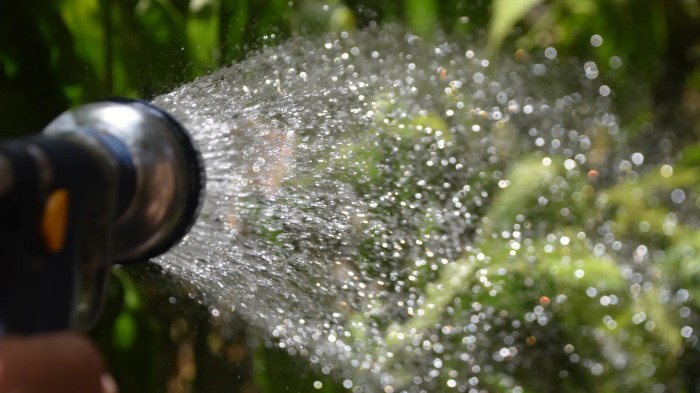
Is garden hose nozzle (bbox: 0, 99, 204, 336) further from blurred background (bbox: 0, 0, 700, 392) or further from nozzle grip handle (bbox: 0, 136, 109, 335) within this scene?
blurred background (bbox: 0, 0, 700, 392)

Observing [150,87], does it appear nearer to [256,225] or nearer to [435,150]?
[256,225]

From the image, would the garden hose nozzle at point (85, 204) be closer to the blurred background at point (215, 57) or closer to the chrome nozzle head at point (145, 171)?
Result: the chrome nozzle head at point (145, 171)

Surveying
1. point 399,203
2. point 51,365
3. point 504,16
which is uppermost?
point 504,16

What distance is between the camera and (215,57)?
0.77 metres

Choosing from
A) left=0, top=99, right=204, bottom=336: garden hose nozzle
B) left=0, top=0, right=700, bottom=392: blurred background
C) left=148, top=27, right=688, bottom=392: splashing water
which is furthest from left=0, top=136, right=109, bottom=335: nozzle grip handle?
left=0, top=0, right=700, bottom=392: blurred background

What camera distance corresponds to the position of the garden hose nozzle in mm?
360

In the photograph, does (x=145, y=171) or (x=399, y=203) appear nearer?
(x=145, y=171)

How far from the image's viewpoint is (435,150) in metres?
0.72

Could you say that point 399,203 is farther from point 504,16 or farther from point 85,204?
point 85,204

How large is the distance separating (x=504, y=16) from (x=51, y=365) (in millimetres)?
482

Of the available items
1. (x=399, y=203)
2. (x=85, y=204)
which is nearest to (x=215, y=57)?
(x=399, y=203)

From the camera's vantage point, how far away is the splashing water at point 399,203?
0.69m

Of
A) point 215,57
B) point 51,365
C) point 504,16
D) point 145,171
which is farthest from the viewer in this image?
point 215,57

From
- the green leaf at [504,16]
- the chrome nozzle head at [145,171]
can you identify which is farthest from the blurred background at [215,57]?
the chrome nozzle head at [145,171]
